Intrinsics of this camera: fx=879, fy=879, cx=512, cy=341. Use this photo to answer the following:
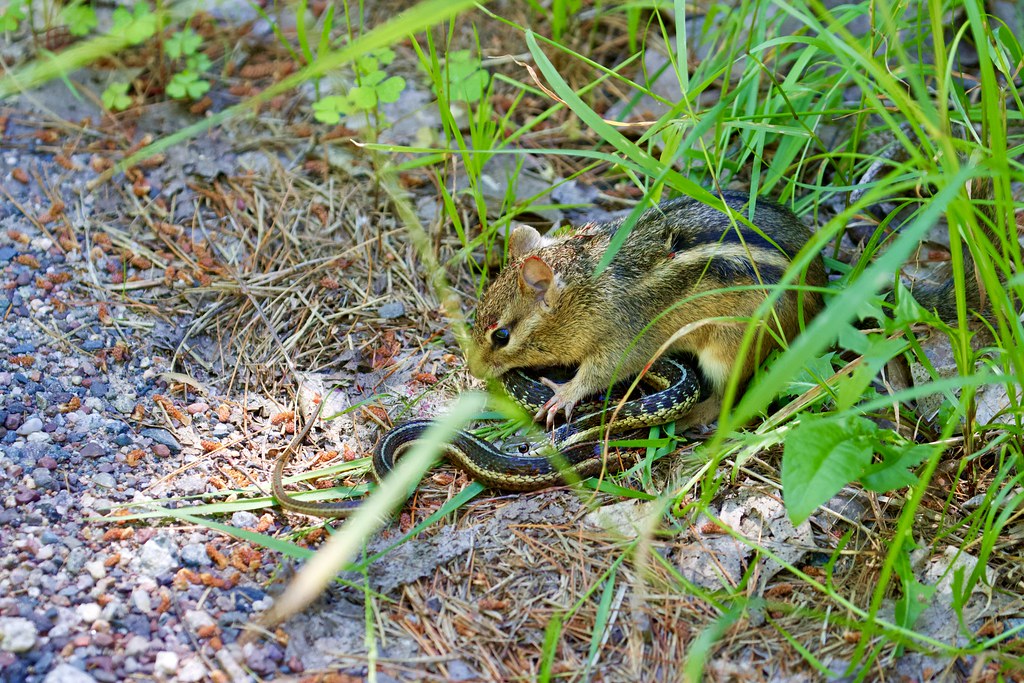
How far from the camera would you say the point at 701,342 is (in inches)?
156

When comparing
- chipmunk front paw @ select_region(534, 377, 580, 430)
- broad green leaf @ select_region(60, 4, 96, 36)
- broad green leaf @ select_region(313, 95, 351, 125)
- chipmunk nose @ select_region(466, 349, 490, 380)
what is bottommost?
chipmunk front paw @ select_region(534, 377, 580, 430)

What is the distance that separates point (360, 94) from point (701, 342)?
197 centimetres

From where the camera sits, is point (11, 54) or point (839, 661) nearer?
point (839, 661)

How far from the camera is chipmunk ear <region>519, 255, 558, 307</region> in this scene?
374 centimetres

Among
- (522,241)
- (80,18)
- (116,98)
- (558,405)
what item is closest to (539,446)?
(558,405)

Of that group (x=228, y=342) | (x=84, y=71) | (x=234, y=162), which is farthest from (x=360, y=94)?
(x=84, y=71)

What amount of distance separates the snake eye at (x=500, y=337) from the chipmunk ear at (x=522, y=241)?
387 mm

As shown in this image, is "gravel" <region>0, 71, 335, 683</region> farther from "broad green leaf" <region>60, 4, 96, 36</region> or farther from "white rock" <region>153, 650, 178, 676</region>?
"broad green leaf" <region>60, 4, 96, 36</region>

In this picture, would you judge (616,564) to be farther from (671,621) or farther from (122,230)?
(122,230)

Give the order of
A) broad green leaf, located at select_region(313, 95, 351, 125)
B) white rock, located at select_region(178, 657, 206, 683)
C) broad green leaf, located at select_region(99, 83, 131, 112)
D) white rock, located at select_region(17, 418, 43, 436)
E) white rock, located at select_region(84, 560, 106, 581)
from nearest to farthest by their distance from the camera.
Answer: white rock, located at select_region(178, 657, 206, 683)
white rock, located at select_region(84, 560, 106, 581)
white rock, located at select_region(17, 418, 43, 436)
broad green leaf, located at select_region(313, 95, 351, 125)
broad green leaf, located at select_region(99, 83, 131, 112)

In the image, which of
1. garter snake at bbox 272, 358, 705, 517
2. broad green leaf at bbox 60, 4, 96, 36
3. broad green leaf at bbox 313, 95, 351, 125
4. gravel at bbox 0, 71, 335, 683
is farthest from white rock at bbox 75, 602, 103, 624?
broad green leaf at bbox 60, 4, 96, 36

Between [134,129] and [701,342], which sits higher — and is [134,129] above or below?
above

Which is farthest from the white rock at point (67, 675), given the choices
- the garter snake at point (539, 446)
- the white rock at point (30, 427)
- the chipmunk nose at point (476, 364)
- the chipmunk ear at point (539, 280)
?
the chipmunk ear at point (539, 280)

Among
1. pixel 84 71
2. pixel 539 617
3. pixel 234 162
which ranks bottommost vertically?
pixel 539 617
